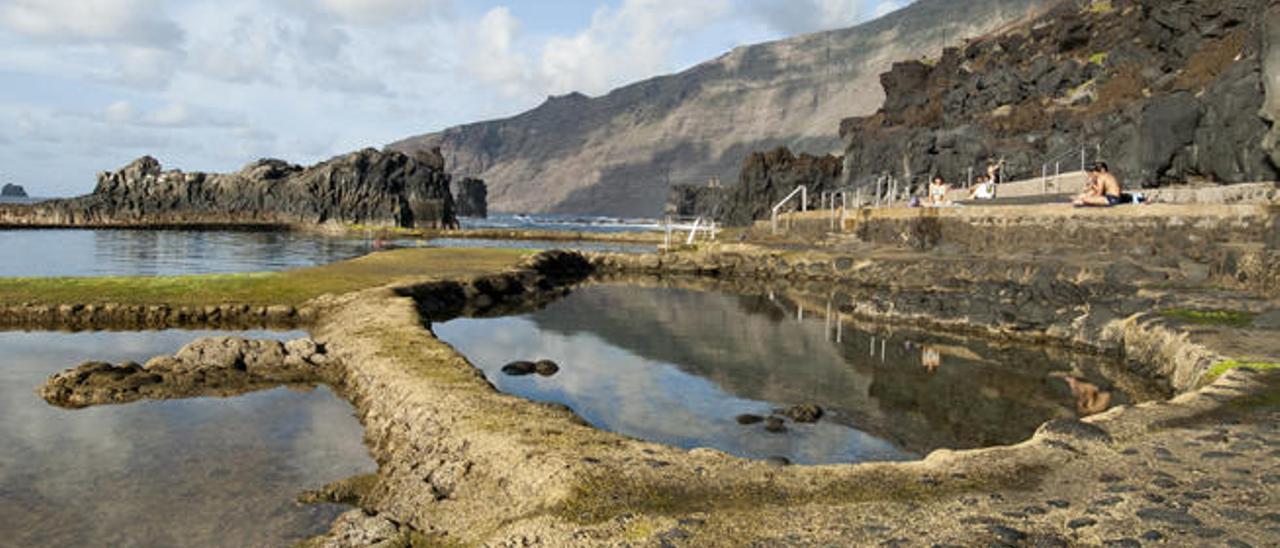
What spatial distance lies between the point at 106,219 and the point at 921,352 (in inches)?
6704

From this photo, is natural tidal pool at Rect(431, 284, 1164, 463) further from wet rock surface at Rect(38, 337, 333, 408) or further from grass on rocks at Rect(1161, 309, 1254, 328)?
wet rock surface at Rect(38, 337, 333, 408)

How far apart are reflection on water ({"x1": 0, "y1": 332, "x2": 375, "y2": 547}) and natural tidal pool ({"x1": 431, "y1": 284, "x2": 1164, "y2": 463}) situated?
5.61 m

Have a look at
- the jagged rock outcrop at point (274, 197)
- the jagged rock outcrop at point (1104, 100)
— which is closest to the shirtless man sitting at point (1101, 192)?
the jagged rock outcrop at point (1104, 100)

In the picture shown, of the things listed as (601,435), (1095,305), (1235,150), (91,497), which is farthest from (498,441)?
(1235,150)

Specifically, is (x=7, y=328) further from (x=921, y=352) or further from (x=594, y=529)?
(x=921, y=352)

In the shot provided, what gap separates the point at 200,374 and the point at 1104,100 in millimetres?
90509

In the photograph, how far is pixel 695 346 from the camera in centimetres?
2792

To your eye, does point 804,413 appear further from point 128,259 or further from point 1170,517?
point 128,259

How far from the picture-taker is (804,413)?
58.0ft

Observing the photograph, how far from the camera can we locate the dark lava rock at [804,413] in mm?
17531

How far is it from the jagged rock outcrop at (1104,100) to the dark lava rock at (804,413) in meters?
22.5

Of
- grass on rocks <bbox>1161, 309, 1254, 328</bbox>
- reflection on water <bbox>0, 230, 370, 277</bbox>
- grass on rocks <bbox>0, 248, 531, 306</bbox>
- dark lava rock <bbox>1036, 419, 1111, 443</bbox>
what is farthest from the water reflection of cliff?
reflection on water <bbox>0, 230, 370, 277</bbox>

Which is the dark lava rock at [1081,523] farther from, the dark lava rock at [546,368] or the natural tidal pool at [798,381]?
the dark lava rock at [546,368]

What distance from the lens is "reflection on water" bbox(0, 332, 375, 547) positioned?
35.6ft
